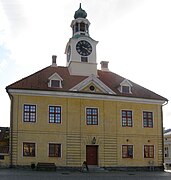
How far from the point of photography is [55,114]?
34844 mm

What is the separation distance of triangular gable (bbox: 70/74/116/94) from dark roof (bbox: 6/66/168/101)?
79cm

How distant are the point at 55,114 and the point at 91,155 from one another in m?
5.04

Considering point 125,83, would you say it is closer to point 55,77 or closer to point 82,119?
point 82,119

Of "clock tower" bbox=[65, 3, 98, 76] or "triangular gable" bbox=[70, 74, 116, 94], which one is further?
"clock tower" bbox=[65, 3, 98, 76]

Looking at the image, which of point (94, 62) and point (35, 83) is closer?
point (35, 83)

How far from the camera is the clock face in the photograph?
130ft

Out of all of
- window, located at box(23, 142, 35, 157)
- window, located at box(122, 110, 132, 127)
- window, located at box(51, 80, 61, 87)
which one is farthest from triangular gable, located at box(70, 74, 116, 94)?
window, located at box(23, 142, 35, 157)

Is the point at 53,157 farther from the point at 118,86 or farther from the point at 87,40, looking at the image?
the point at 87,40

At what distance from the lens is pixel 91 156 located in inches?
1385

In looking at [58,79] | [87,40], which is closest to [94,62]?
[87,40]

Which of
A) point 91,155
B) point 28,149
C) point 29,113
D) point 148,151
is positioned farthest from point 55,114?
point 148,151

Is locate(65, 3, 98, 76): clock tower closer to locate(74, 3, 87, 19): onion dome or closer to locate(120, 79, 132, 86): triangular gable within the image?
locate(74, 3, 87, 19): onion dome

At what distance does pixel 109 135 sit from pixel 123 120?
214 cm

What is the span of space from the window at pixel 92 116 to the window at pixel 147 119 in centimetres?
504
